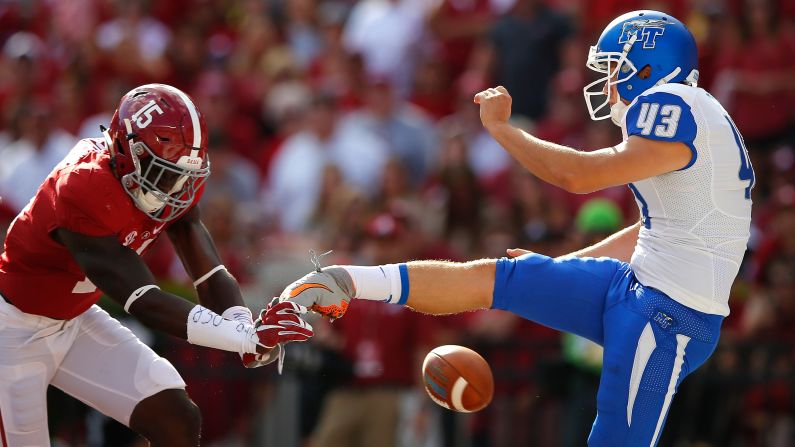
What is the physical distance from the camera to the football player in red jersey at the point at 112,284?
501 cm

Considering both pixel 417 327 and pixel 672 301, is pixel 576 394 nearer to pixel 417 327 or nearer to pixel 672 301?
pixel 417 327

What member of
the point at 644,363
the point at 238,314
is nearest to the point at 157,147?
the point at 238,314

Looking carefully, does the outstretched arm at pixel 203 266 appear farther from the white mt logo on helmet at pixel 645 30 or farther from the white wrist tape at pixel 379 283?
the white mt logo on helmet at pixel 645 30

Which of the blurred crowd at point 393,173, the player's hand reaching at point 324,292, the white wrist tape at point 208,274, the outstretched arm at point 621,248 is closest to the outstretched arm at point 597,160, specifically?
the outstretched arm at point 621,248

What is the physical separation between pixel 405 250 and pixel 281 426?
1.54 metres

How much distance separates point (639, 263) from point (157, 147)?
6.83ft

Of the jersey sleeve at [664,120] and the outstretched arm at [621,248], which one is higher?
the jersey sleeve at [664,120]

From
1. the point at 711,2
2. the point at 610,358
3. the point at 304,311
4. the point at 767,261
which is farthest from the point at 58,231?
the point at 711,2

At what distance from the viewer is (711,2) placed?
33.8 ft

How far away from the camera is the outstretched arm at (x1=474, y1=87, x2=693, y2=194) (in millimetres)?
4879

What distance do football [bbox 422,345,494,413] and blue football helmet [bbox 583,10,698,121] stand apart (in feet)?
4.49

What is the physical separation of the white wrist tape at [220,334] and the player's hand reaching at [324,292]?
24cm

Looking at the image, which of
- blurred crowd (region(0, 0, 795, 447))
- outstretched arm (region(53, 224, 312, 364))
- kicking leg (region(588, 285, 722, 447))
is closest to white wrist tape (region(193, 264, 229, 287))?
outstretched arm (region(53, 224, 312, 364))

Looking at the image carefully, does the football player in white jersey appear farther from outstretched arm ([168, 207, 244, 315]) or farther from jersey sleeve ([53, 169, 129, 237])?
jersey sleeve ([53, 169, 129, 237])
